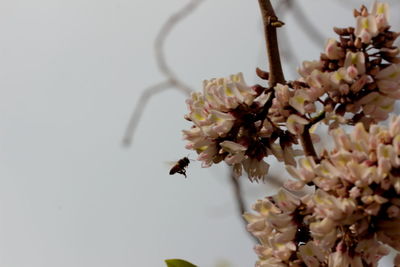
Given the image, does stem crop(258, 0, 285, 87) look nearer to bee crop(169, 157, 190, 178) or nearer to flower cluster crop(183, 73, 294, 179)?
flower cluster crop(183, 73, 294, 179)

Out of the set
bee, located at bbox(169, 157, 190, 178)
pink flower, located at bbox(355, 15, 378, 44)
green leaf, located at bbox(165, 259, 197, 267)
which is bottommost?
green leaf, located at bbox(165, 259, 197, 267)

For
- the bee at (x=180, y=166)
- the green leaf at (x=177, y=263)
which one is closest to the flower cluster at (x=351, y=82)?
the green leaf at (x=177, y=263)

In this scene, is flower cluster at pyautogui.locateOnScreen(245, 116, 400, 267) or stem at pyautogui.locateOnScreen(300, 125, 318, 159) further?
stem at pyautogui.locateOnScreen(300, 125, 318, 159)

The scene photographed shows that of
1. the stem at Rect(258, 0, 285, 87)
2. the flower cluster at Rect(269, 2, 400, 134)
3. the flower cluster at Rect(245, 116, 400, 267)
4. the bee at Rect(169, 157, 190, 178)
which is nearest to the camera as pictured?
the flower cluster at Rect(245, 116, 400, 267)

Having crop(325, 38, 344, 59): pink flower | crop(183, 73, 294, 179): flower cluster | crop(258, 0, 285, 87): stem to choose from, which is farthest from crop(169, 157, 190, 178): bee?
crop(325, 38, 344, 59): pink flower

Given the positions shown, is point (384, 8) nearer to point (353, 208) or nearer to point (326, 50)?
point (326, 50)

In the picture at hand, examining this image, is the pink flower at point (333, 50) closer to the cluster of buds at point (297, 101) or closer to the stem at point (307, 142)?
the cluster of buds at point (297, 101)
